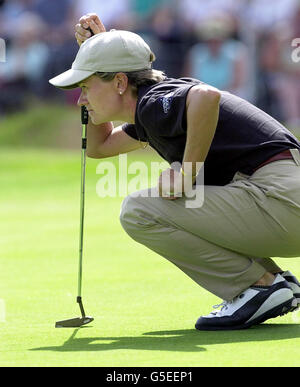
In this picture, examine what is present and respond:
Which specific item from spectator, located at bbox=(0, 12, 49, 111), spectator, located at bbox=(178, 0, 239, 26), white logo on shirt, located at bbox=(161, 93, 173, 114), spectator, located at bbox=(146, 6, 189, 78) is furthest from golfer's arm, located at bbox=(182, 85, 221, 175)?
spectator, located at bbox=(0, 12, 49, 111)

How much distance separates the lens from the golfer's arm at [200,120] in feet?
12.4

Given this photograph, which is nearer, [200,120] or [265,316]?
[200,120]

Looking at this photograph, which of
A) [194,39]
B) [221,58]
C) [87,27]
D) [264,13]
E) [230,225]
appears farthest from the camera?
[194,39]

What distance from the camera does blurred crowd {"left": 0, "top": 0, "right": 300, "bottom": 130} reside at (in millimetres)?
15391

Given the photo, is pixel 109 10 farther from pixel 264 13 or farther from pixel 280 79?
pixel 280 79

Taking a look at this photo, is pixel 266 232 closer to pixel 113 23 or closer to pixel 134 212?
pixel 134 212

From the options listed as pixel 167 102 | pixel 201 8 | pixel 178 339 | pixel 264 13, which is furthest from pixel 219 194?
pixel 201 8

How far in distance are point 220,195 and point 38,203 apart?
6726 millimetres

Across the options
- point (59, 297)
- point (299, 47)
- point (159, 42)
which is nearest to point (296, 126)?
point (299, 47)

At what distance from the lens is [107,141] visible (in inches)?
185

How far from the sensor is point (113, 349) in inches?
143

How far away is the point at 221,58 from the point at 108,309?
11.1 meters

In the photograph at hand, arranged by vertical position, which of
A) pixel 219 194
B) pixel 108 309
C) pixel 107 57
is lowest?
pixel 108 309

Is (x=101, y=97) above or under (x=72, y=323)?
above
